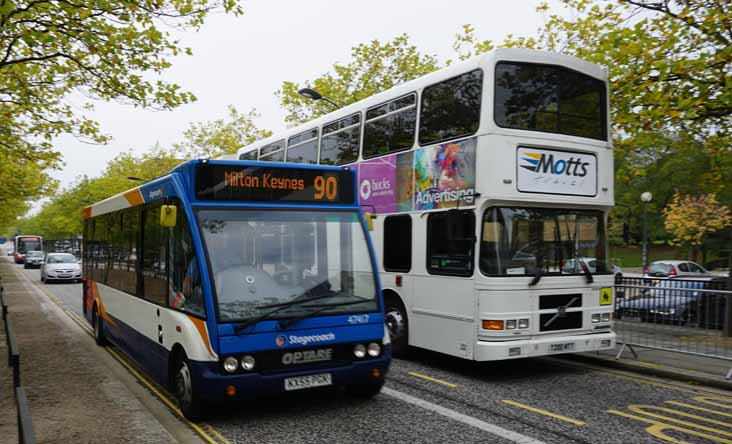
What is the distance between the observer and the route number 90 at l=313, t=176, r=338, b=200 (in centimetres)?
679

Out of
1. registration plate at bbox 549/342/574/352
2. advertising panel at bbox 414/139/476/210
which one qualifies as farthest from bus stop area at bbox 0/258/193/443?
registration plate at bbox 549/342/574/352

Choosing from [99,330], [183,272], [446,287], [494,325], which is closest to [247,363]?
[183,272]

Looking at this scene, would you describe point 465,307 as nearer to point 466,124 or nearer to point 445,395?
point 445,395

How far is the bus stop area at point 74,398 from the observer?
5.69 metres

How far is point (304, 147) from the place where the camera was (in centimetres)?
1292

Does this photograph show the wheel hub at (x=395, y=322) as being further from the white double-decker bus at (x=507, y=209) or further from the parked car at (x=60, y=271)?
A: the parked car at (x=60, y=271)

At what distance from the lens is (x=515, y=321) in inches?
313

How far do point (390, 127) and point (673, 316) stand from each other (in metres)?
5.21

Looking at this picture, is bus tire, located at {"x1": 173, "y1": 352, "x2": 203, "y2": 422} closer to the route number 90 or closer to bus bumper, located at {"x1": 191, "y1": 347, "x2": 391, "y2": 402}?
bus bumper, located at {"x1": 191, "y1": 347, "x2": 391, "y2": 402}

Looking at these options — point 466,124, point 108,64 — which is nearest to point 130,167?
point 108,64

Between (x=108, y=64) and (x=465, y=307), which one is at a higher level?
(x=108, y=64)

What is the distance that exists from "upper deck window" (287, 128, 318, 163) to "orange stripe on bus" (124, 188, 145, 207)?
436 centimetres

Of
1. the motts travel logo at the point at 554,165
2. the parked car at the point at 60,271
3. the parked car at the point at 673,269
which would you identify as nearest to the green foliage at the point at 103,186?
the parked car at the point at 60,271

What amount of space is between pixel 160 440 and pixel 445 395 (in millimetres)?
3377
